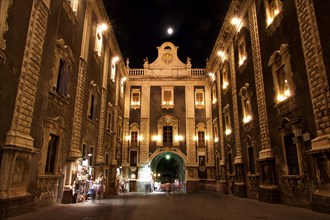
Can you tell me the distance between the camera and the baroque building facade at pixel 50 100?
8.43 meters

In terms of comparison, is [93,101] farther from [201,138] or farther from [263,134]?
[201,138]

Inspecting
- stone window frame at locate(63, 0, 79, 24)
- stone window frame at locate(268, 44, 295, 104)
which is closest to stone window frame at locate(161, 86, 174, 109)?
stone window frame at locate(63, 0, 79, 24)

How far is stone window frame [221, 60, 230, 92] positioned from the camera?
2280 centimetres

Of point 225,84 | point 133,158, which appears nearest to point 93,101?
point 225,84

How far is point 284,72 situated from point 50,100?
11.8 meters

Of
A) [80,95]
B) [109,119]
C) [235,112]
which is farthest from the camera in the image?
[109,119]

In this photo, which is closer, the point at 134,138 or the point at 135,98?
the point at 134,138

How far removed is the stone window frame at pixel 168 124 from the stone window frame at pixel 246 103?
1242cm

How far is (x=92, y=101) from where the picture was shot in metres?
18.1

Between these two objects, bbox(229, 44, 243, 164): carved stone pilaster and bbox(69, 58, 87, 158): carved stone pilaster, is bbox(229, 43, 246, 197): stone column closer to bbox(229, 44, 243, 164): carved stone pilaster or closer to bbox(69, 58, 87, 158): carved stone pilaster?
bbox(229, 44, 243, 164): carved stone pilaster

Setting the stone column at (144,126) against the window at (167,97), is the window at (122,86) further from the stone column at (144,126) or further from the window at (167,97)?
the window at (167,97)

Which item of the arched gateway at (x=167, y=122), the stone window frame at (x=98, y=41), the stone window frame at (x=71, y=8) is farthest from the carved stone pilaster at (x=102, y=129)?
the arched gateway at (x=167, y=122)

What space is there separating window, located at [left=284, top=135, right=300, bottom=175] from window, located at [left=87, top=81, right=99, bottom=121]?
12.4 meters

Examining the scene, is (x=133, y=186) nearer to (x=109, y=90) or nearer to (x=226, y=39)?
(x=109, y=90)
